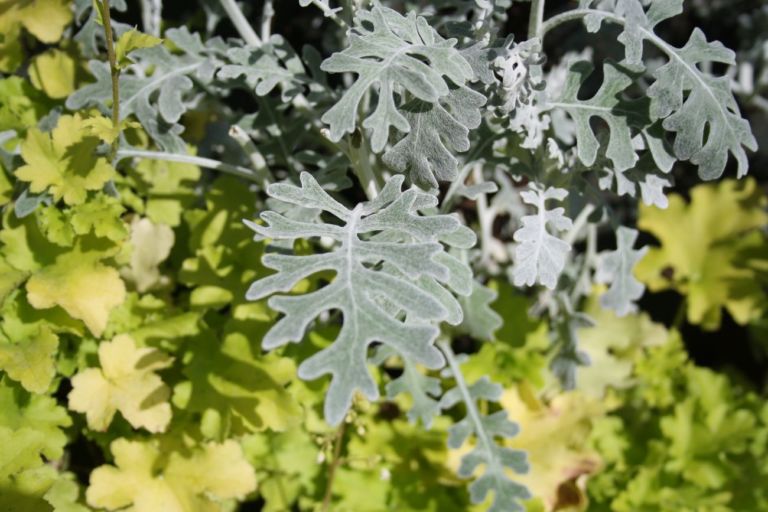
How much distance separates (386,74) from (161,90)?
42cm

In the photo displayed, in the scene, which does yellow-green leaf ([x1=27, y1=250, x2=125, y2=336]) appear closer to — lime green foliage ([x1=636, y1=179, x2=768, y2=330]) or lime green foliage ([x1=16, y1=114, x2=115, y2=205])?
lime green foliage ([x1=16, y1=114, x2=115, y2=205])

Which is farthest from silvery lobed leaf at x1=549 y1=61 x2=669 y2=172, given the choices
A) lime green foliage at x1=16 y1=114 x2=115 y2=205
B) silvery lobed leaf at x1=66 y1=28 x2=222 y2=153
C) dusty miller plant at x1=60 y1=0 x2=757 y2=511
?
lime green foliage at x1=16 y1=114 x2=115 y2=205

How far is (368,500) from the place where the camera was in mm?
1271

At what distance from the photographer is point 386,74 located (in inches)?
35.5

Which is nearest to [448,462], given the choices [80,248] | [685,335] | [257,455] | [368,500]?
[368,500]

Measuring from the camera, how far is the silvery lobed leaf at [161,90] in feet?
3.78

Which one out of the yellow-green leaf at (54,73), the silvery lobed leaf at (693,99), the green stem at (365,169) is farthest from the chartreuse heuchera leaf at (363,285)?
the yellow-green leaf at (54,73)

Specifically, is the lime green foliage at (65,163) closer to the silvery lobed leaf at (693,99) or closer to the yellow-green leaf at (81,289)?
the yellow-green leaf at (81,289)

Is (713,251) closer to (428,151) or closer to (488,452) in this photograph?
(488,452)

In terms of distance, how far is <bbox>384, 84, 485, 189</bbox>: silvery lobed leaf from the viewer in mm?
907

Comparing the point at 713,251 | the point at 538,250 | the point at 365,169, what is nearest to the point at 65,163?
the point at 365,169

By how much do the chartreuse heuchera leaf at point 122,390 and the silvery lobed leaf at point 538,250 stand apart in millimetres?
509

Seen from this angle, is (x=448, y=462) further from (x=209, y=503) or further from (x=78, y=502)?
(x=78, y=502)

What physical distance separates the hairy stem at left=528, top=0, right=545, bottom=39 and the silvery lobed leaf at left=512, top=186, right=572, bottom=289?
222mm
